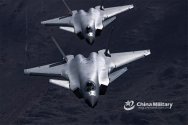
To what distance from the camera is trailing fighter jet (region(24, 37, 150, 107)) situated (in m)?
57.9

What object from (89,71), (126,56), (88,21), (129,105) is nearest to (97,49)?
(88,21)

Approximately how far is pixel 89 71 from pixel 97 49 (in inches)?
515

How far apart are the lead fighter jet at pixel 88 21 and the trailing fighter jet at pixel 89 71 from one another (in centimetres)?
543

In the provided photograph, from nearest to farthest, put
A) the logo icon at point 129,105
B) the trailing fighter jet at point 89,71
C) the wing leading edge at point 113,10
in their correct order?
the trailing fighter jet at point 89,71 < the logo icon at point 129,105 < the wing leading edge at point 113,10

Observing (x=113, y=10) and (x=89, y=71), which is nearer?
(x=89, y=71)

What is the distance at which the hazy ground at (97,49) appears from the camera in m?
62.5

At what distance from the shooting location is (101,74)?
60.5 metres

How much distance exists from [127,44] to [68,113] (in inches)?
677

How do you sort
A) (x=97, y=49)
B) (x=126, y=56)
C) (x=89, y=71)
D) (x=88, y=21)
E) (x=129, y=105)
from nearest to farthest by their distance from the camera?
(x=89, y=71)
(x=129, y=105)
(x=126, y=56)
(x=88, y=21)
(x=97, y=49)

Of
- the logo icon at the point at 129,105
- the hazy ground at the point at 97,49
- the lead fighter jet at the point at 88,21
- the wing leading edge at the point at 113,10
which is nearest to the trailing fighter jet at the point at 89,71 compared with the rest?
the hazy ground at the point at 97,49

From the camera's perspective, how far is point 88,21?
71.0 meters

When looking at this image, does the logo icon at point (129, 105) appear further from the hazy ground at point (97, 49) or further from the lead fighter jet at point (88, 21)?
the lead fighter jet at point (88, 21)

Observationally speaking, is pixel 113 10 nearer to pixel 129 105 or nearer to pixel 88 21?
pixel 88 21

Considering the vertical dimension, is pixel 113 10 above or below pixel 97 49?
above
